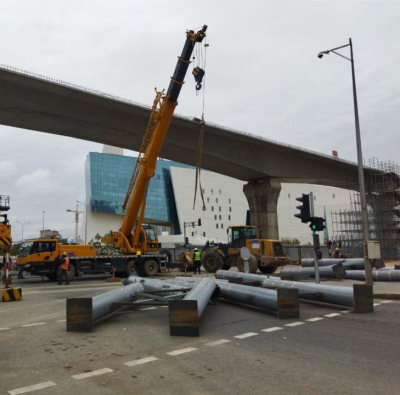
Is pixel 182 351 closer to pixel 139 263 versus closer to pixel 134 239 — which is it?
pixel 139 263

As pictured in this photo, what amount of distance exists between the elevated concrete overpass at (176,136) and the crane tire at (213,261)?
4.25 m

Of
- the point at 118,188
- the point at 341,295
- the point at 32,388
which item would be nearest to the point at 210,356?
the point at 32,388

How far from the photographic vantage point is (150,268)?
24.5 m

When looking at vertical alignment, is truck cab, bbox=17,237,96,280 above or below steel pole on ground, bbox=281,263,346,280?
above

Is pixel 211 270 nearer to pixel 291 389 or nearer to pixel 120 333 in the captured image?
pixel 120 333

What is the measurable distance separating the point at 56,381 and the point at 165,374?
1.43 meters

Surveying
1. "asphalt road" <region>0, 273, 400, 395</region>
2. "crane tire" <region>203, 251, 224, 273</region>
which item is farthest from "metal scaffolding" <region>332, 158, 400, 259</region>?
"asphalt road" <region>0, 273, 400, 395</region>

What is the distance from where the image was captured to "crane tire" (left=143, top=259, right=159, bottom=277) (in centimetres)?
2420

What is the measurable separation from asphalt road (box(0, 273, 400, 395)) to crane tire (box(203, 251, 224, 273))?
51.0ft

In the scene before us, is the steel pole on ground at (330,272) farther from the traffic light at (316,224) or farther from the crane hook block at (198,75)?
the crane hook block at (198,75)

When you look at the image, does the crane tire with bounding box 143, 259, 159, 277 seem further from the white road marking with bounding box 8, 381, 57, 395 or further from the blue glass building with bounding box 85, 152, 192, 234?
Result: the blue glass building with bounding box 85, 152, 192, 234

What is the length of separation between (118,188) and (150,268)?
3128 inches

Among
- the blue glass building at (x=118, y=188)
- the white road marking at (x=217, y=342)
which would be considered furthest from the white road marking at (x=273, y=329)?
the blue glass building at (x=118, y=188)

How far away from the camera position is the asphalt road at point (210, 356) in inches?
190
